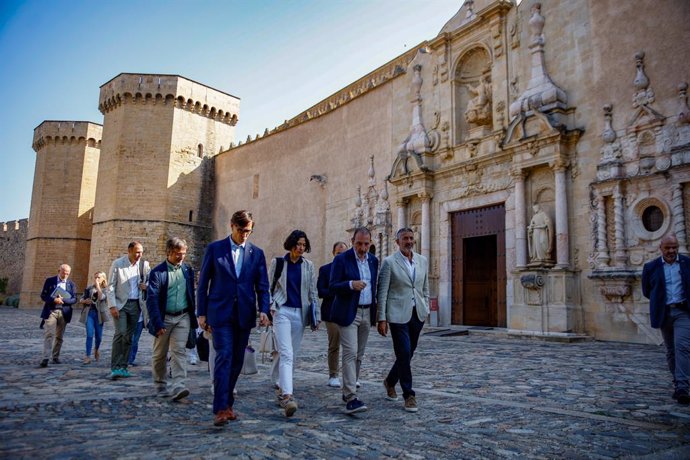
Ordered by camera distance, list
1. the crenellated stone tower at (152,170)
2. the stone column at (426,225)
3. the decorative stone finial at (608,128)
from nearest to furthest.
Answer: the decorative stone finial at (608,128) < the stone column at (426,225) < the crenellated stone tower at (152,170)

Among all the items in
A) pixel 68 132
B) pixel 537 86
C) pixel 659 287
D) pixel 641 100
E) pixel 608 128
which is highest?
pixel 68 132

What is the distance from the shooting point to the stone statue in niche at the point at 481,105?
14609mm

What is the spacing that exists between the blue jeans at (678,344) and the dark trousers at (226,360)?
12.6 feet

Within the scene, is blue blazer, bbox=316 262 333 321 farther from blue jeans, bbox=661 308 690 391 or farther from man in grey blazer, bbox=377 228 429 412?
blue jeans, bbox=661 308 690 391

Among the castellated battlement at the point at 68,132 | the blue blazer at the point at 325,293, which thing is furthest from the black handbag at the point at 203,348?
the castellated battlement at the point at 68,132

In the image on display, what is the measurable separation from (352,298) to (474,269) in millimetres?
11254

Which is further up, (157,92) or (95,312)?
(157,92)

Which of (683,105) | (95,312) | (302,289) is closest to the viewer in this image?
(302,289)

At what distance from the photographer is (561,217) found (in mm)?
11875

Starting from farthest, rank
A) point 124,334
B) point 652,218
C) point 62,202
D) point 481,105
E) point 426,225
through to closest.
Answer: point 62,202 < point 426,225 < point 481,105 < point 652,218 < point 124,334

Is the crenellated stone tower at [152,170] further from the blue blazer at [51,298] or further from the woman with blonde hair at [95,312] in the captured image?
the blue blazer at [51,298]

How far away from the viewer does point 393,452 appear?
312cm

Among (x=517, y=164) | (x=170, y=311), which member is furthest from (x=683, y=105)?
(x=170, y=311)

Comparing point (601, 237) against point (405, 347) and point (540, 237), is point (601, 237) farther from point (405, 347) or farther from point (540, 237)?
point (405, 347)
